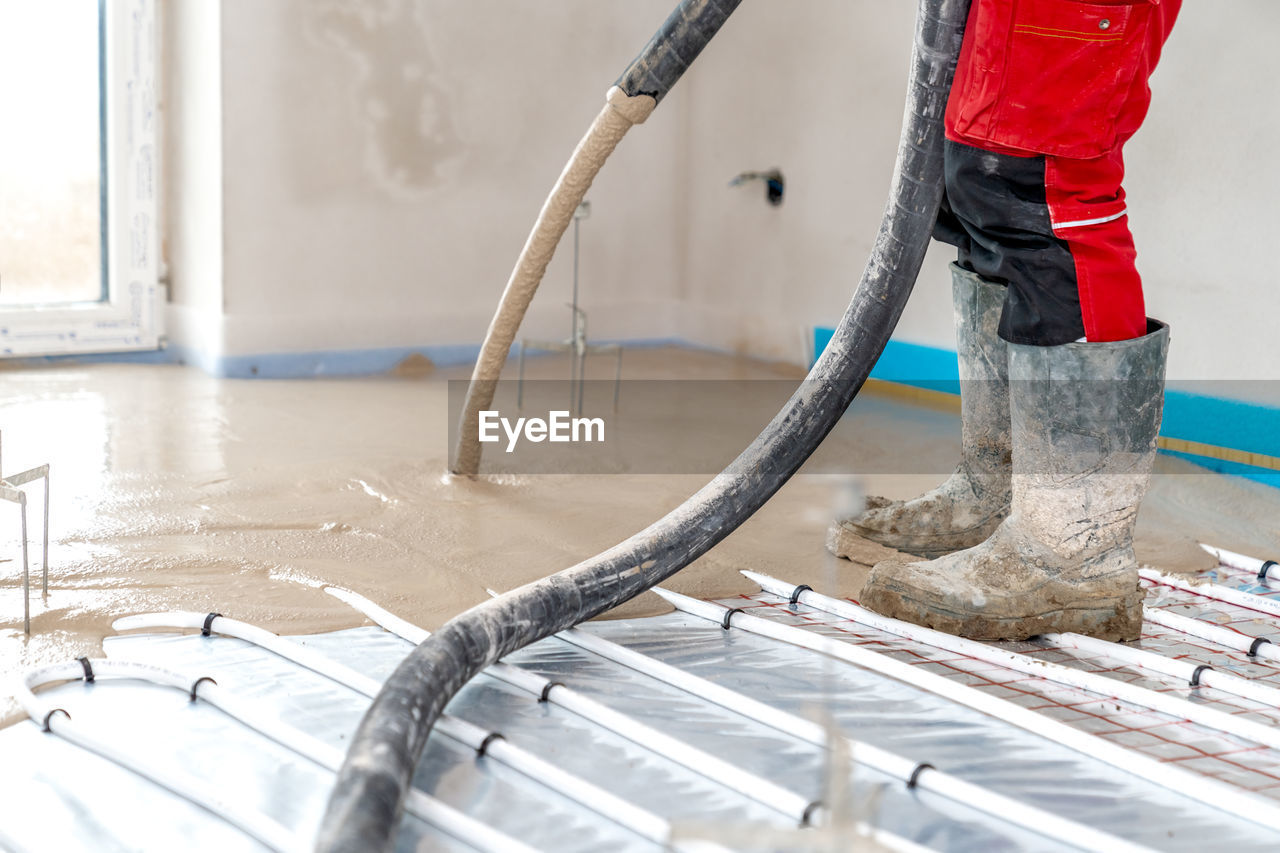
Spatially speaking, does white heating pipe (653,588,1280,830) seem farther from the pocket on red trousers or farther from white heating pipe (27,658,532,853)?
the pocket on red trousers

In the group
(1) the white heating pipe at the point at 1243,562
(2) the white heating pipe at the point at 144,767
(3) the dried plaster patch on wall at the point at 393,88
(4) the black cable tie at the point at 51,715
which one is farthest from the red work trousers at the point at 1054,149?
(3) the dried plaster patch on wall at the point at 393,88

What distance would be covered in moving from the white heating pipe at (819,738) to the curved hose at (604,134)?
0.69 m

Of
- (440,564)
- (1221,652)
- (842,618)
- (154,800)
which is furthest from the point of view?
(440,564)

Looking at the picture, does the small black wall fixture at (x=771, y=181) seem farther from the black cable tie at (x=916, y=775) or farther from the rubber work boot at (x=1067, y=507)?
the black cable tie at (x=916, y=775)

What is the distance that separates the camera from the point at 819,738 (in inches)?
47.3

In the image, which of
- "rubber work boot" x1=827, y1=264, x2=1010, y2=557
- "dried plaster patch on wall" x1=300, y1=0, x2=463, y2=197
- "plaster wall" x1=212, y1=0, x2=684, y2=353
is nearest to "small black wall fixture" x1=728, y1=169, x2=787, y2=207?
"plaster wall" x1=212, y1=0, x2=684, y2=353

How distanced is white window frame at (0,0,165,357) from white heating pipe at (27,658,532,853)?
2491mm

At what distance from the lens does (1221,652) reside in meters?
1.52

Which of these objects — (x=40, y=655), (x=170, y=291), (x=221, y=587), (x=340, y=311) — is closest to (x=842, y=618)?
(x=221, y=587)

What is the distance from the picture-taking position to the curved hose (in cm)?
197

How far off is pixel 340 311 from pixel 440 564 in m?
2.05

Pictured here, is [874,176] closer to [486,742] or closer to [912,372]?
[912,372]

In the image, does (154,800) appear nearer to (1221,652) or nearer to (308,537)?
(308,537)

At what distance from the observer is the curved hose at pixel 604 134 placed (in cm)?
197
